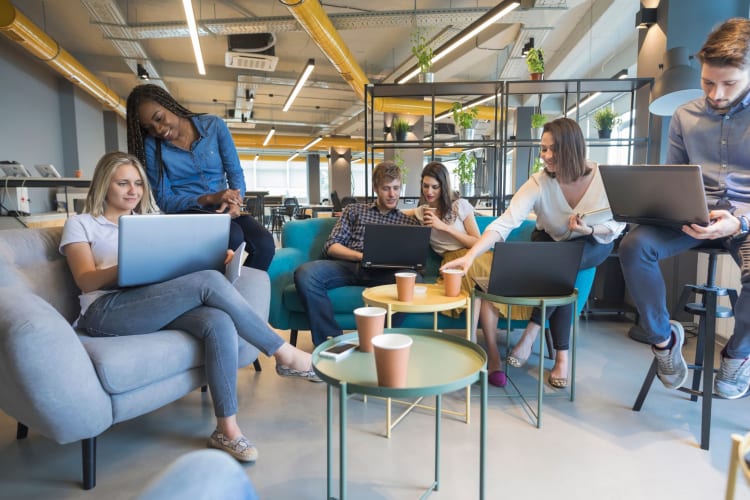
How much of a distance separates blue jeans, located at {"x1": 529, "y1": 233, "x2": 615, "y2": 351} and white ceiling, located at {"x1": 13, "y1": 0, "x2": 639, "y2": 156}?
11.9ft

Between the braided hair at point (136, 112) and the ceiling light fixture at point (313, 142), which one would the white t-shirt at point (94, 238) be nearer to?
the braided hair at point (136, 112)

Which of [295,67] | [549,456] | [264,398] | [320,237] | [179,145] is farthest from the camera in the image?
[295,67]

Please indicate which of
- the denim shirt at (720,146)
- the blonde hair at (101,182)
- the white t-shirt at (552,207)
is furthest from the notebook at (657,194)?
the blonde hair at (101,182)

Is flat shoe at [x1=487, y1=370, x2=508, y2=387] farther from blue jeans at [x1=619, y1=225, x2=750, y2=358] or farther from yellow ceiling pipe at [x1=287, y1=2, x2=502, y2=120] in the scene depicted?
yellow ceiling pipe at [x1=287, y1=2, x2=502, y2=120]

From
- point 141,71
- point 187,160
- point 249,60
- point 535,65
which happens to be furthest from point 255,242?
point 141,71

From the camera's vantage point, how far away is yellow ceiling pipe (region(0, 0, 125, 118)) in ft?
15.5

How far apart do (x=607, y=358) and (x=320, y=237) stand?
1923mm

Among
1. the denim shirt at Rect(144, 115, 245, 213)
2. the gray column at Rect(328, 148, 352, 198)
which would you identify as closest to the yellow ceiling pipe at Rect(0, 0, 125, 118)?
the denim shirt at Rect(144, 115, 245, 213)

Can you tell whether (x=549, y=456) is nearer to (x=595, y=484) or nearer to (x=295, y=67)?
(x=595, y=484)

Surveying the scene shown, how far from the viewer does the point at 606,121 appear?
411 centimetres

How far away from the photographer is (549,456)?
1744 mm

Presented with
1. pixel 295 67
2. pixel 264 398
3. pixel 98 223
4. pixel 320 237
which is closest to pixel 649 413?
pixel 264 398

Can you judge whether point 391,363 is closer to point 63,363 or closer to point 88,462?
point 63,363

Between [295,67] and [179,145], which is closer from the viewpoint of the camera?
[179,145]
